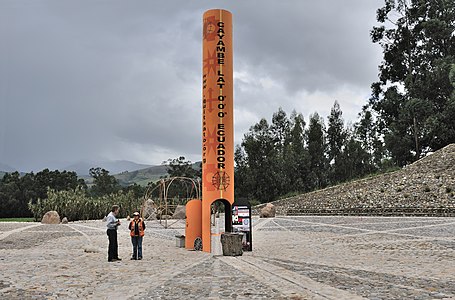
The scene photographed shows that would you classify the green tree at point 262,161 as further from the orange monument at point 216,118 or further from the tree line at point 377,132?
the orange monument at point 216,118

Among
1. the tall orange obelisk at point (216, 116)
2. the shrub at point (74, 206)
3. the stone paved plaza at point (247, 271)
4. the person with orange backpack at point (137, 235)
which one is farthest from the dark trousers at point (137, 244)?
the shrub at point (74, 206)

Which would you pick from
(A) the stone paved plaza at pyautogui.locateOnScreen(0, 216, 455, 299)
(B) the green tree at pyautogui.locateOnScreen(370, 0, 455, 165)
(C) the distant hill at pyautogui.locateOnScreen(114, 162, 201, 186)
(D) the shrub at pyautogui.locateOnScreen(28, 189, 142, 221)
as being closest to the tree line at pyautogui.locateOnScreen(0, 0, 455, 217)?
(B) the green tree at pyautogui.locateOnScreen(370, 0, 455, 165)

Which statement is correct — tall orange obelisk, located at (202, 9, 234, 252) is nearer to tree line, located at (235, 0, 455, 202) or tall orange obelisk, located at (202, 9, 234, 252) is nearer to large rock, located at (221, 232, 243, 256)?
large rock, located at (221, 232, 243, 256)

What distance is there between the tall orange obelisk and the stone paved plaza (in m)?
1.72

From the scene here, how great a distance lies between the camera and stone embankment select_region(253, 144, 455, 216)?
25.6m

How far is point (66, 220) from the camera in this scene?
25031 millimetres

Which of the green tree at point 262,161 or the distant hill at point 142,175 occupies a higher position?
the distant hill at point 142,175

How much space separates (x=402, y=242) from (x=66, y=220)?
19.3 m

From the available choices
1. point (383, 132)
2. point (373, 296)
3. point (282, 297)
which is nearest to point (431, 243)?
point (373, 296)

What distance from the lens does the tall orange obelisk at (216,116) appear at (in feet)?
39.0

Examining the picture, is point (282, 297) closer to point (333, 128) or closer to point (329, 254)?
point (329, 254)

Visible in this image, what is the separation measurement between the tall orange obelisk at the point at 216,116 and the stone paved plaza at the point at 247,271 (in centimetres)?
172

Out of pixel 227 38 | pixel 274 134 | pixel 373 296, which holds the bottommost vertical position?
pixel 373 296

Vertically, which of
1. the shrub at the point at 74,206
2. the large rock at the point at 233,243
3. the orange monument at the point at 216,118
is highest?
the orange monument at the point at 216,118
